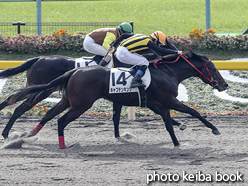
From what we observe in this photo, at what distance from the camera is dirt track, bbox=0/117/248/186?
4.45 metres

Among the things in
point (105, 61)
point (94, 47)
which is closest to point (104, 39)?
point (94, 47)

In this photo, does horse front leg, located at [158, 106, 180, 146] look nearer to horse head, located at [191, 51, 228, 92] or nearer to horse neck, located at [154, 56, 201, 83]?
horse neck, located at [154, 56, 201, 83]

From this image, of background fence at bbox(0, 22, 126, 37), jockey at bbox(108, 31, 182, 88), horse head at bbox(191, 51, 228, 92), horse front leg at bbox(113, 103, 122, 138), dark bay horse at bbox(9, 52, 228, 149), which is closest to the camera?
dark bay horse at bbox(9, 52, 228, 149)

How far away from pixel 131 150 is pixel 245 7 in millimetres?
18325

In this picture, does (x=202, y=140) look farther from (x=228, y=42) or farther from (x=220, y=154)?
(x=228, y=42)

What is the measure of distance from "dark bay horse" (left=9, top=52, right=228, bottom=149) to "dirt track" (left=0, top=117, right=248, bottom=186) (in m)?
0.39

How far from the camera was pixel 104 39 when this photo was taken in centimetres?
711

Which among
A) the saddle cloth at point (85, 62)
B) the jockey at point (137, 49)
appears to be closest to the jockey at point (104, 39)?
the saddle cloth at point (85, 62)

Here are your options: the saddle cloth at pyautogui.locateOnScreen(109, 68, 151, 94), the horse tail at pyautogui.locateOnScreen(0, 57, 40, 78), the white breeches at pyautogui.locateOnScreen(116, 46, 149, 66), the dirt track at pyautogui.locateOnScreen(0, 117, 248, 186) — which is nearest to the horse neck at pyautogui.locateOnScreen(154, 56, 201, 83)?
the white breeches at pyautogui.locateOnScreen(116, 46, 149, 66)

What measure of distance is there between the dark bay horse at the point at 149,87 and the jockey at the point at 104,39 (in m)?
0.98

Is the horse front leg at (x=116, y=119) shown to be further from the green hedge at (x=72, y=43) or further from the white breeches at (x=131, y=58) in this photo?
the green hedge at (x=72, y=43)

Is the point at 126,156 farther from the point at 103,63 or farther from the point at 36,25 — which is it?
the point at 36,25

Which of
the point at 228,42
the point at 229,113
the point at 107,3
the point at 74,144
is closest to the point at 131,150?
the point at 74,144

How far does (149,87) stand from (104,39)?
1496 millimetres
